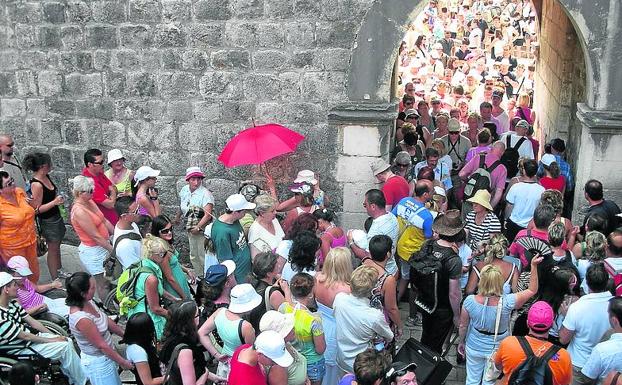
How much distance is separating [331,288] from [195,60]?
3902mm

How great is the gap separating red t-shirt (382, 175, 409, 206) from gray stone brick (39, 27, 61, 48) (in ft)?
14.3

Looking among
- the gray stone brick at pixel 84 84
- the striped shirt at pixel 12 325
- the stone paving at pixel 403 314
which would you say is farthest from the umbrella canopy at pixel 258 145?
the striped shirt at pixel 12 325

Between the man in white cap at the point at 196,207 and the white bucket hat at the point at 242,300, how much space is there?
2.82 metres

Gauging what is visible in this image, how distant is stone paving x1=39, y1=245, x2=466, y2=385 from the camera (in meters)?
6.86

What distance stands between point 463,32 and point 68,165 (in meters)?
13.0

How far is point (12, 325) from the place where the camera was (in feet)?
19.3

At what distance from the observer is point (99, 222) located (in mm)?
7488

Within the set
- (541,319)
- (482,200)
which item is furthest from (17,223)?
(541,319)

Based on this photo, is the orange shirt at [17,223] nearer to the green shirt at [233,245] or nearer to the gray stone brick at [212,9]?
the green shirt at [233,245]

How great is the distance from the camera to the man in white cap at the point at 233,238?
22.7ft

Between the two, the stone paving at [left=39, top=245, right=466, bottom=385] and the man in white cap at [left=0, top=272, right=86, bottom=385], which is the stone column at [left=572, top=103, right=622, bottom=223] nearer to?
the stone paving at [left=39, top=245, right=466, bottom=385]

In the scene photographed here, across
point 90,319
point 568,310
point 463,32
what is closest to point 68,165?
point 90,319

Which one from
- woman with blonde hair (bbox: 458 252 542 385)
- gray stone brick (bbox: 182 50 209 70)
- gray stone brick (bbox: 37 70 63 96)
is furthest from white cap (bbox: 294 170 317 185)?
gray stone brick (bbox: 37 70 63 96)

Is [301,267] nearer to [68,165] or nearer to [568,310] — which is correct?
[568,310]
